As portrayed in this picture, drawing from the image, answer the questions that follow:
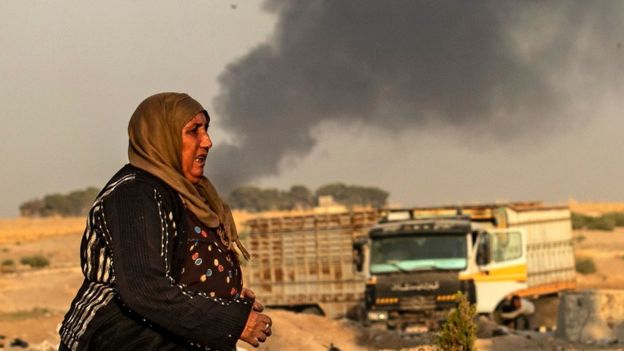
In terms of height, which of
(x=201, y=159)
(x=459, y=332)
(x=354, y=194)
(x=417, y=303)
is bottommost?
(x=459, y=332)

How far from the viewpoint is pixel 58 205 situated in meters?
145

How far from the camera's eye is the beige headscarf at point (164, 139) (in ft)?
12.7

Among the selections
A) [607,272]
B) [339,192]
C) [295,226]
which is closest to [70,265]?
[607,272]

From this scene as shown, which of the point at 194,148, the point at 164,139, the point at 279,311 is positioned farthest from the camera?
the point at 279,311

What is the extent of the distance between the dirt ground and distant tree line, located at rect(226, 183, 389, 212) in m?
62.8

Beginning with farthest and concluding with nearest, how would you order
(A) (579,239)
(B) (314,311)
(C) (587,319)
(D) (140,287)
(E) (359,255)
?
(A) (579,239)
(B) (314,311)
(C) (587,319)
(E) (359,255)
(D) (140,287)

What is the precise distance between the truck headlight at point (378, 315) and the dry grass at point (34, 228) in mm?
67362

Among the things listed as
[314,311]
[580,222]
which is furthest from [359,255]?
[580,222]

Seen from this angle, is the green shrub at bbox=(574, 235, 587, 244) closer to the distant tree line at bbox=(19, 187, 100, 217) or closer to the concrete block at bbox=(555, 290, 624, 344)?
the concrete block at bbox=(555, 290, 624, 344)

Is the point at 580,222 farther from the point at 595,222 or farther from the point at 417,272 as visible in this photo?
the point at 417,272

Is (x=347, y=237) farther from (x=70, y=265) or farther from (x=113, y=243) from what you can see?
(x=70, y=265)

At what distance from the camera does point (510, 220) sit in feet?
81.5

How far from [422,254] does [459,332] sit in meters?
8.75

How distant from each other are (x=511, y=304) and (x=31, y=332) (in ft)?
29.8
